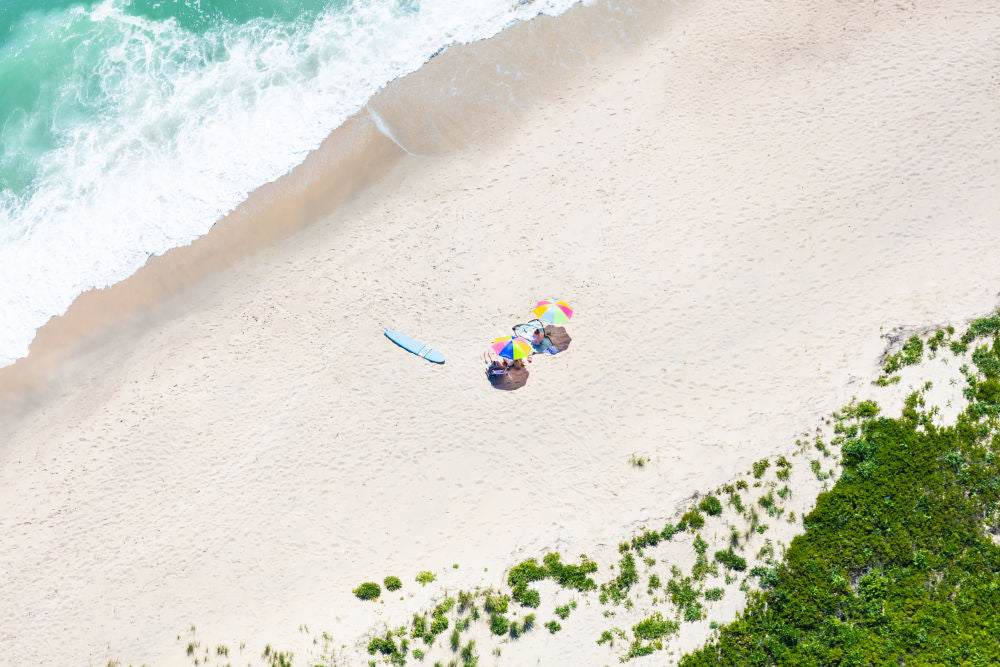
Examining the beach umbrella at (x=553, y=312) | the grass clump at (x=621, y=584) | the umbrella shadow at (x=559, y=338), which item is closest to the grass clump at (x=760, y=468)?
the grass clump at (x=621, y=584)

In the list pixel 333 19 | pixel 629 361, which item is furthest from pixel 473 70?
pixel 629 361

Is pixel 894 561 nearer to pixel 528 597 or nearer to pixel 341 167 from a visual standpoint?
pixel 528 597

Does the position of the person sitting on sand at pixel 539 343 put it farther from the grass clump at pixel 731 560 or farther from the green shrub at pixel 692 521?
the grass clump at pixel 731 560

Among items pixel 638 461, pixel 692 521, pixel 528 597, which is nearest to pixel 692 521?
pixel 692 521

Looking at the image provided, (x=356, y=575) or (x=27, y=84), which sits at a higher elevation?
(x=27, y=84)

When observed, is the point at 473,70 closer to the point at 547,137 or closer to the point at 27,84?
the point at 547,137

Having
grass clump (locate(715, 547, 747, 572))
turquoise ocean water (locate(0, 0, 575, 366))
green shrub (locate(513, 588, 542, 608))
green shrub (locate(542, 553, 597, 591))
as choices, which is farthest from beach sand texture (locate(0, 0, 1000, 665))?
grass clump (locate(715, 547, 747, 572))
